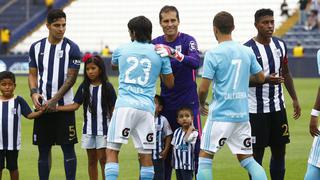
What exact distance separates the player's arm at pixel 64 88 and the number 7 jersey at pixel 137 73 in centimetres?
138

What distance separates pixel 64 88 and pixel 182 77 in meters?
1.46

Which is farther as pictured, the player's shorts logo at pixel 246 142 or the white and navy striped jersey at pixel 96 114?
the white and navy striped jersey at pixel 96 114

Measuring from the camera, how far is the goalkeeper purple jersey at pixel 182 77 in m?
11.1

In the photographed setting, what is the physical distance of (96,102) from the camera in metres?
11.5

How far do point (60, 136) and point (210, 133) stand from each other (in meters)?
2.37

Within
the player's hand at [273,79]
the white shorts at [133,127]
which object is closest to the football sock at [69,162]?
the white shorts at [133,127]

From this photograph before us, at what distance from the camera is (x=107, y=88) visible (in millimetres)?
11430

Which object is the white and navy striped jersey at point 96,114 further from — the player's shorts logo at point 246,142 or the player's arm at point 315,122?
the player's arm at point 315,122

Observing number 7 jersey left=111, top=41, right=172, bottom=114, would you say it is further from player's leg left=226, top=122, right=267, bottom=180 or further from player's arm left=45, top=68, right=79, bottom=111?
player's arm left=45, top=68, right=79, bottom=111

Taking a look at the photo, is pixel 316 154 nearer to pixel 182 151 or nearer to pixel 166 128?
pixel 182 151

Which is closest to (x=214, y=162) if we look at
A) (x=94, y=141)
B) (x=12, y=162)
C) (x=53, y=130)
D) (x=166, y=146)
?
(x=166, y=146)

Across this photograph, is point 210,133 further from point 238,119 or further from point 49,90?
point 49,90

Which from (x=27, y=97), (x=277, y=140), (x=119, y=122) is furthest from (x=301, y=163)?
(x=27, y=97)

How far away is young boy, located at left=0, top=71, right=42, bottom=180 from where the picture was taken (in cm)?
1134
